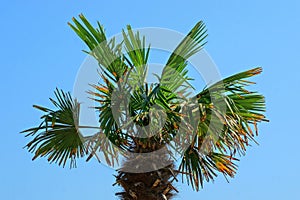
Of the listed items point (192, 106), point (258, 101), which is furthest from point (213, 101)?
point (258, 101)

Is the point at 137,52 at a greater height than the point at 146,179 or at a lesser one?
greater

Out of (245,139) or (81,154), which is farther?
(81,154)

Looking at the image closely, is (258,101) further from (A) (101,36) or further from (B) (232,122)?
(A) (101,36)

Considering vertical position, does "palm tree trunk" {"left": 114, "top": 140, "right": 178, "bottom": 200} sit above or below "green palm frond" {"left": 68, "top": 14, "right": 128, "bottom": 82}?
below

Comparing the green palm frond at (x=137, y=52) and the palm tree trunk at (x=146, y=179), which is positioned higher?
the green palm frond at (x=137, y=52)

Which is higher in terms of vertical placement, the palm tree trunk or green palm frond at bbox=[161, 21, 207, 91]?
green palm frond at bbox=[161, 21, 207, 91]

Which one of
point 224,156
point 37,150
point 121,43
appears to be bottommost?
point 224,156

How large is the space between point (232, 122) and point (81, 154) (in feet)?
8.25

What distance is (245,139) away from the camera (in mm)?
9242

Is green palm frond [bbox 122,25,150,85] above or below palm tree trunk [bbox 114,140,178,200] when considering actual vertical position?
above

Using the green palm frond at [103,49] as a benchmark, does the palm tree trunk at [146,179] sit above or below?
below

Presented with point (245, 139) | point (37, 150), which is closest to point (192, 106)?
point (245, 139)

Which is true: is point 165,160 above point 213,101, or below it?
below

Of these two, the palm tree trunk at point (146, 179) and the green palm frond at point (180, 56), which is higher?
the green palm frond at point (180, 56)
